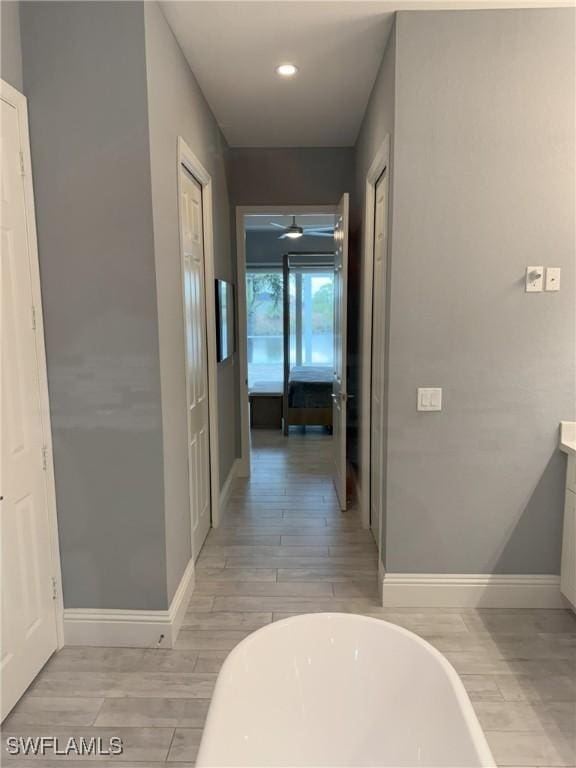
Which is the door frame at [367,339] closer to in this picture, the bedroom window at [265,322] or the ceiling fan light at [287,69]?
the ceiling fan light at [287,69]

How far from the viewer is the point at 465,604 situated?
269 centimetres

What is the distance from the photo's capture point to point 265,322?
28.5 ft

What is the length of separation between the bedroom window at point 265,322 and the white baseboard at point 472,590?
5491mm

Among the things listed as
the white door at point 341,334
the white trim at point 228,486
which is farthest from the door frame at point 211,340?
the white door at point 341,334

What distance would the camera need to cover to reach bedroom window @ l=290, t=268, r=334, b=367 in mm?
8023

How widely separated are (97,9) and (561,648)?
3348 mm

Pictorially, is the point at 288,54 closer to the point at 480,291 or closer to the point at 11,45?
the point at 11,45

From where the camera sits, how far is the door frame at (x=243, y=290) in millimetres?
4484

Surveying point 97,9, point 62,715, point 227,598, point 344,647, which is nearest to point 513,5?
point 97,9

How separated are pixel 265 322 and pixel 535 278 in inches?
253

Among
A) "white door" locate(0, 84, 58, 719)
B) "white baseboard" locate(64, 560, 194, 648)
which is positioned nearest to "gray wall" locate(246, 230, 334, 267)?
"white door" locate(0, 84, 58, 719)

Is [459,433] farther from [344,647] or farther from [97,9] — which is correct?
[97,9]

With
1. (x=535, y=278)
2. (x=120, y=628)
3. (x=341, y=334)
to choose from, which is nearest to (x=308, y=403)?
(x=341, y=334)

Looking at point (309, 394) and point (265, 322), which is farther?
point (265, 322)
